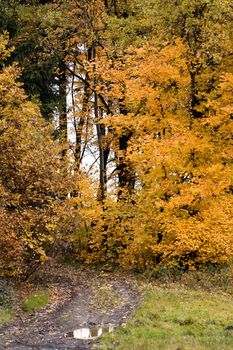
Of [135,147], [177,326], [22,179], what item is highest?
[135,147]

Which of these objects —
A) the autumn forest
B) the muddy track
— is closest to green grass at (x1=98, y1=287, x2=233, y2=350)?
the muddy track

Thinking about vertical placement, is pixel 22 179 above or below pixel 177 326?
above

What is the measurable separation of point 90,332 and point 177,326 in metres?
2.02

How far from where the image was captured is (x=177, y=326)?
38.1 feet

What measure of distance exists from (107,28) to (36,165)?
1047 centimetres

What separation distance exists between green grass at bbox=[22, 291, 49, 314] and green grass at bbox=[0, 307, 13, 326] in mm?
627

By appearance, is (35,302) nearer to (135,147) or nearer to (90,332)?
(90,332)

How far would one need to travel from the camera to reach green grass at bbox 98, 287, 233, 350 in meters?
10.4

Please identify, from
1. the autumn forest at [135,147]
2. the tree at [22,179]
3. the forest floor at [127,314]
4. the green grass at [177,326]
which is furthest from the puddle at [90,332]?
the autumn forest at [135,147]

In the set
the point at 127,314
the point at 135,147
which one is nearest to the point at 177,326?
the point at 127,314

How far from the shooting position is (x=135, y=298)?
1502cm

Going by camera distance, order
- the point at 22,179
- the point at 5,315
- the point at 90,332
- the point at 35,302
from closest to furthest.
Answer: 1. the point at 90,332
2. the point at 5,315
3. the point at 35,302
4. the point at 22,179

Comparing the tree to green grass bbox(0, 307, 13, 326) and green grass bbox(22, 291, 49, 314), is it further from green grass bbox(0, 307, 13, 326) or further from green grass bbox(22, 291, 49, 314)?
green grass bbox(0, 307, 13, 326)

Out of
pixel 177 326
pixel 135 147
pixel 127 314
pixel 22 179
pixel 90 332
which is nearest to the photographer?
pixel 177 326
